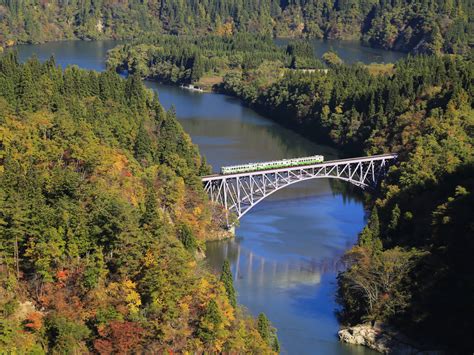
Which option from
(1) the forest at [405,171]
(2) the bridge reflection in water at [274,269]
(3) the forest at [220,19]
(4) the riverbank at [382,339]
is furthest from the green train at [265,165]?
(3) the forest at [220,19]

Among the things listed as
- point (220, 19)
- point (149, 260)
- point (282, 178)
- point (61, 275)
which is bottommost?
point (282, 178)

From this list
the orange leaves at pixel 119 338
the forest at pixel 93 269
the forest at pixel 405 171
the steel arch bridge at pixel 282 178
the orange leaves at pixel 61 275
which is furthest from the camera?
the steel arch bridge at pixel 282 178

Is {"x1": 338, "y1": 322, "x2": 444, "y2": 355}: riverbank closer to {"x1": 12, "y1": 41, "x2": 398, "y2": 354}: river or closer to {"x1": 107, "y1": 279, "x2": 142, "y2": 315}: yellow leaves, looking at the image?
{"x1": 12, "y1": 41, "x2": 398, "y2": 354}: river

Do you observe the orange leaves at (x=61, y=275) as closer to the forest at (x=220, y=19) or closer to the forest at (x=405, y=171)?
the forest at (x=405, y=171)

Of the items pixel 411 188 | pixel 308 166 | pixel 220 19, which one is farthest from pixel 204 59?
pixel 411 188

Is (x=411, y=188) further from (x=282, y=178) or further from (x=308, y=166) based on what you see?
(x=282, y=178)

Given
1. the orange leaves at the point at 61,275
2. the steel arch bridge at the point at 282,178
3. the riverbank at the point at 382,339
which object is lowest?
the riverbank at the point at 382,339

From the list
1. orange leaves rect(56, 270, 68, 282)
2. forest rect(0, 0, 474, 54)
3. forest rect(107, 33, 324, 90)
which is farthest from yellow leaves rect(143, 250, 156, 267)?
forest rect(0, 0, 474, 54)
